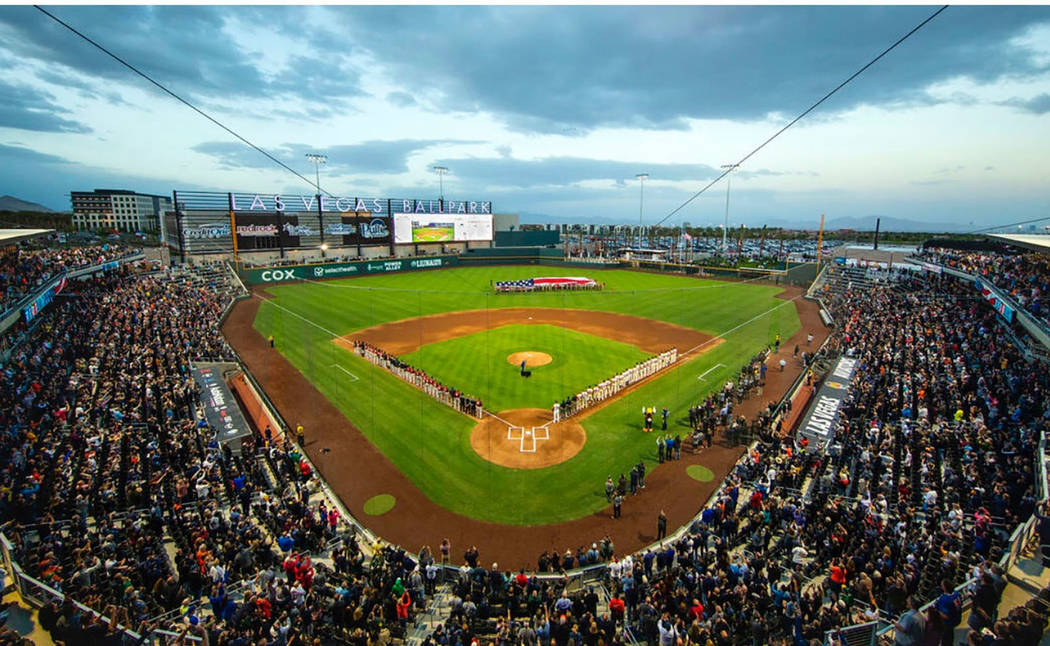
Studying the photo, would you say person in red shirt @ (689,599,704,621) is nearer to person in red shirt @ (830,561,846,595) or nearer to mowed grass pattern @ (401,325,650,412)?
person in red shirt @ (830,561,846,595)

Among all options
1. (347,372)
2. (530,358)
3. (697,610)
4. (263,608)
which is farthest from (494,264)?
(697,610)

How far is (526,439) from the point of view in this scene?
19.7 m

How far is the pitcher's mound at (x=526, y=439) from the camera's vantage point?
1830 centimetres

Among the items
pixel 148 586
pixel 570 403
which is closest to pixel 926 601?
pixel 570 403

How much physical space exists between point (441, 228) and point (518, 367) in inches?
2452

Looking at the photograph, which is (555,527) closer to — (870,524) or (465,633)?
(465,633)

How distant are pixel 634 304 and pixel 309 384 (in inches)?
1229

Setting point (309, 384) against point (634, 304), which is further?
point (634, 304)

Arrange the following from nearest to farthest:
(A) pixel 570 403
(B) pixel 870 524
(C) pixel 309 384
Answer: (B) pixel 870 524 < (A) pixel 570 403 < (C) pixel 309 384

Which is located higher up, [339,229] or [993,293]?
[339,229]

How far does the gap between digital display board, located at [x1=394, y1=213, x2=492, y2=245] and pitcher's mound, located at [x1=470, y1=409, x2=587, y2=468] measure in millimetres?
64269

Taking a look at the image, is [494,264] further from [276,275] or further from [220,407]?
[220,407]

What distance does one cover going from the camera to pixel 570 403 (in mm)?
21781

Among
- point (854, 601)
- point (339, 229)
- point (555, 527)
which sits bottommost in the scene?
point (555, 527)
